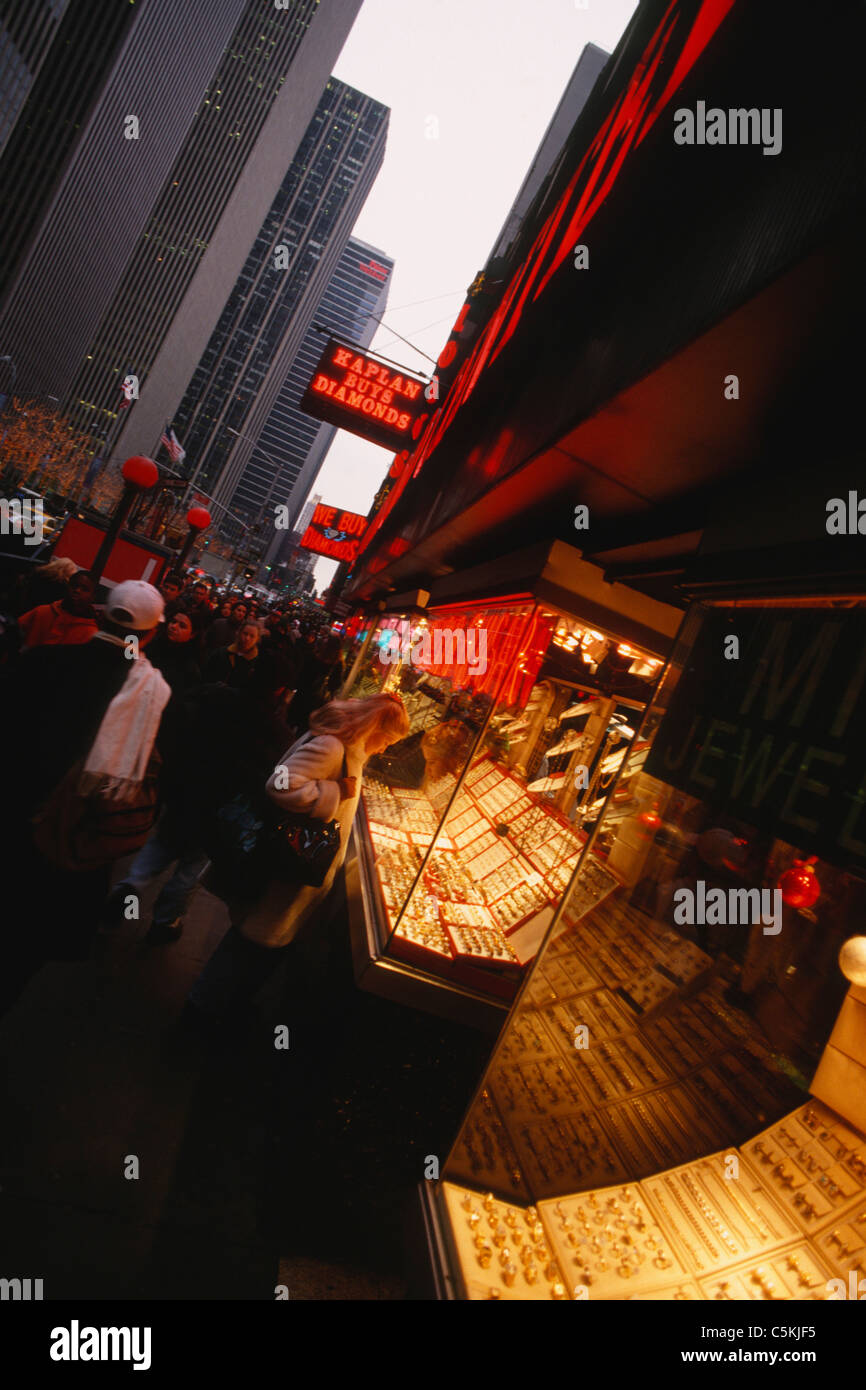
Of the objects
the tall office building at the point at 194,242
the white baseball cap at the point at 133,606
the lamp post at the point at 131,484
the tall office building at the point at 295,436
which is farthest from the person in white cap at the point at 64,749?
the tall office building at the point at 295,436

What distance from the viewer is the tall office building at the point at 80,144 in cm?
8438

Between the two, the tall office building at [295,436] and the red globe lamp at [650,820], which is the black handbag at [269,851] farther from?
the tall office building at [295,436]

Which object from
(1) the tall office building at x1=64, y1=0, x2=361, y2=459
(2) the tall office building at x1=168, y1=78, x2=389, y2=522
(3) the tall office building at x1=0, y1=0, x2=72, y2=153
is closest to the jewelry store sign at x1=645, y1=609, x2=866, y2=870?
(3) the tall office building at x1=0, y1=0, x2=72, y2=153

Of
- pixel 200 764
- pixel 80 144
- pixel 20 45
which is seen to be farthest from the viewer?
pixel 80 144

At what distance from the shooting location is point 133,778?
9.28 ft

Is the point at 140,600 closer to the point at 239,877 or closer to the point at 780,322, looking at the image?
the point at 239,877

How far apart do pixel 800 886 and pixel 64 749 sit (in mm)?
3507

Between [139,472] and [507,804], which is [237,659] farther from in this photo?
[507,804]

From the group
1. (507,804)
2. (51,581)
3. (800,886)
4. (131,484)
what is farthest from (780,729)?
(131,484)

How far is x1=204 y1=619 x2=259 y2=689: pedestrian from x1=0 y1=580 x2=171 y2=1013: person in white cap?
5196 millimetres

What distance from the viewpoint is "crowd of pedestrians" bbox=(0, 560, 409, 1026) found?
105 inches
